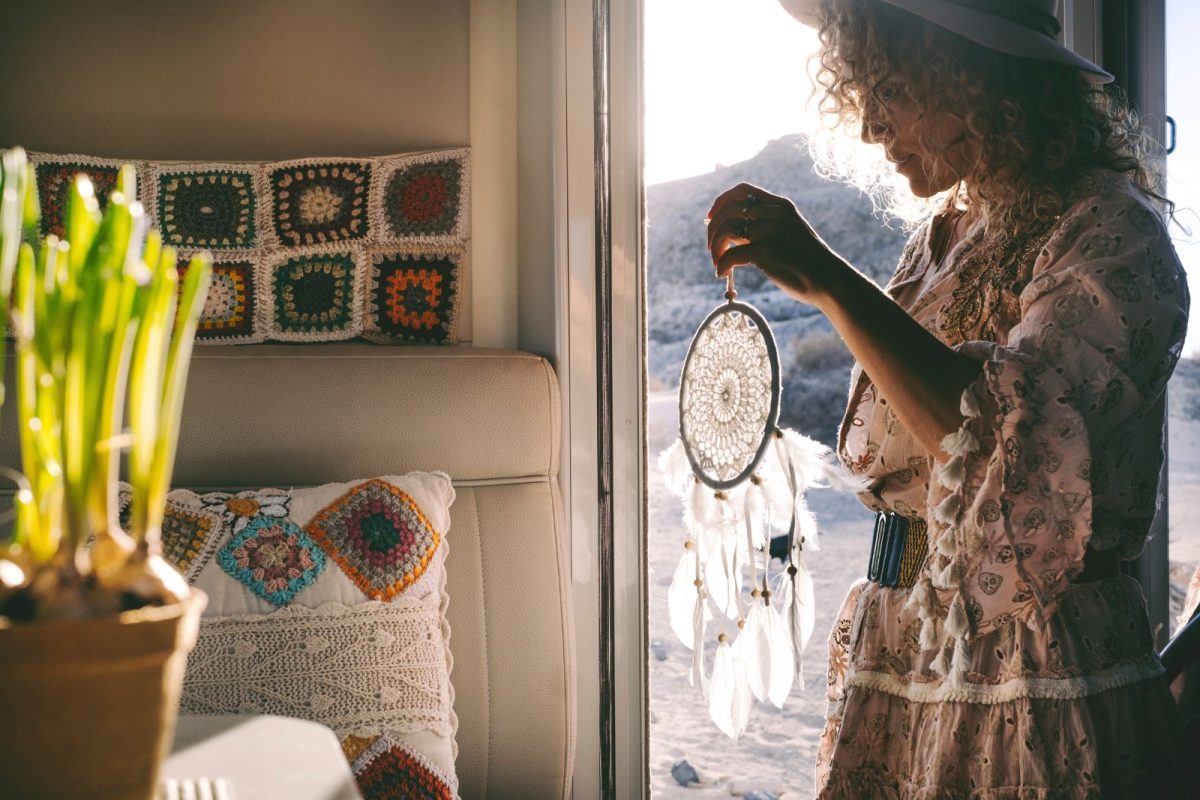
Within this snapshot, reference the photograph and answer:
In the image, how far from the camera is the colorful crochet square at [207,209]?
151cm

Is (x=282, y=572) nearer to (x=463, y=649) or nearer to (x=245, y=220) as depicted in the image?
(x=463, y=649)

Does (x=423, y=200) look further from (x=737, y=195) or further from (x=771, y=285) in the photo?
(x=771, y=285)

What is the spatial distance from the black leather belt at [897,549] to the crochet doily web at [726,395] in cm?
19

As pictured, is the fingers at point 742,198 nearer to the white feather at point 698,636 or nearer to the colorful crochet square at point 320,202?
the white feather at point 698,636

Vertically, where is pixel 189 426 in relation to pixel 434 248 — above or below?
below

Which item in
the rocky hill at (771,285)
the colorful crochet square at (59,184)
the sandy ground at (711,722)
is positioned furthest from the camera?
the sandy ground at (711,722)

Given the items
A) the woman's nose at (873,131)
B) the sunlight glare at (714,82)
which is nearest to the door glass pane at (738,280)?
the sunlight glare at (714,82)

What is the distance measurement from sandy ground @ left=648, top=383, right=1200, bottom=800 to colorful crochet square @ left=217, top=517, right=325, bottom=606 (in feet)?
2.81

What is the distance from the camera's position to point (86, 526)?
1.66 feet

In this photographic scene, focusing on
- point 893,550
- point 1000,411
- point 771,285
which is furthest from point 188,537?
point 771,285

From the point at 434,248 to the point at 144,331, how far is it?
1.09m

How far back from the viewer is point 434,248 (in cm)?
157

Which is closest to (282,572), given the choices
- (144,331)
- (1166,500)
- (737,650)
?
(737,650)

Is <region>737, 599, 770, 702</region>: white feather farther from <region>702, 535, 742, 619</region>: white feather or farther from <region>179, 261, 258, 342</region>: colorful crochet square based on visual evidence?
<region>179, 261, 258, 342</region>: colorful crochet square
